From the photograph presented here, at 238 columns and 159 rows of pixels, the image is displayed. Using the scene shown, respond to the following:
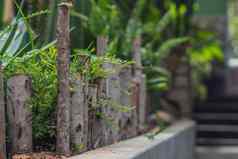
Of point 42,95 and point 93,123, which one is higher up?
point 42,95

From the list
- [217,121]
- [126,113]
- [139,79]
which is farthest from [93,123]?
[217,121]

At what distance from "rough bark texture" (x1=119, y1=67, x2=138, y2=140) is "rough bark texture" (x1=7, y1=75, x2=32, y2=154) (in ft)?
3.40

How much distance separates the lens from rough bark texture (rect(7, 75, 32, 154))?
2770 millimetres

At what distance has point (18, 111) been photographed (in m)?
2.78

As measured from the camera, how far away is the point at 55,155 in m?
2.77

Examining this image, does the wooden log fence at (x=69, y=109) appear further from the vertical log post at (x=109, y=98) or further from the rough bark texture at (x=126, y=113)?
the rough bark texture at (x=126, y=113)

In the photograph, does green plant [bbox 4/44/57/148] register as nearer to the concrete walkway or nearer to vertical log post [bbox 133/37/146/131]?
vertical log post [bbox 133/37/146/131]

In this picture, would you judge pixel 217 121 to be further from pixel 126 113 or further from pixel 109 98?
pixel 109 98

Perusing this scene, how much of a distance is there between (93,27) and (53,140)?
162 centimetres

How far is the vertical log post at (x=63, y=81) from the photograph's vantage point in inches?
109

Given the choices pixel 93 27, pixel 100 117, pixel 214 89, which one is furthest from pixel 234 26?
pixel 100 117

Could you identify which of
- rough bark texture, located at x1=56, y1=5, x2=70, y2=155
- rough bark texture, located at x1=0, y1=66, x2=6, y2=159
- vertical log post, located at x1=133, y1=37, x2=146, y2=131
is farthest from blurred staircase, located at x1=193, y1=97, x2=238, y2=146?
rough bark texture, located at x1=0, y1=66, x2=6, y2=159

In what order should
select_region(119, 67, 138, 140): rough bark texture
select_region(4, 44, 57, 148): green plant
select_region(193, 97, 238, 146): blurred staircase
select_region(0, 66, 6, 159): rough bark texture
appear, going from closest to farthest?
select_region(0, 66, 6, 159): rough bark texture < select_region(4, 44, 57, 148): green plant < select_region(119, 67, 138, 140): rough bark texture < select_region(193, 97, 238, 146): blurred staircase

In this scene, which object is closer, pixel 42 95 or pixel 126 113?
pixel 42 95
